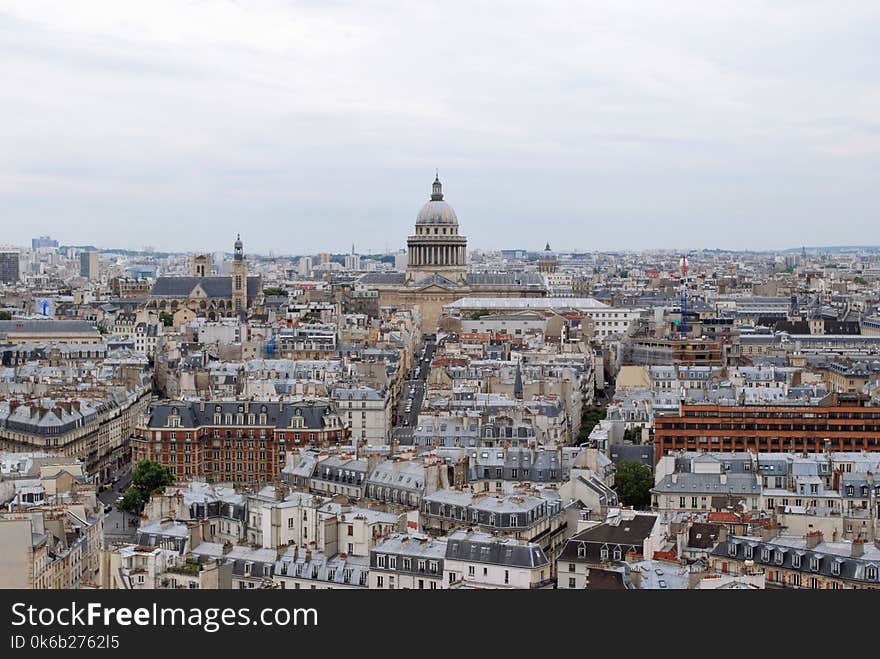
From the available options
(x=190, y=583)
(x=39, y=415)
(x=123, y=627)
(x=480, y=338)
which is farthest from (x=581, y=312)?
(x=123, y=627)

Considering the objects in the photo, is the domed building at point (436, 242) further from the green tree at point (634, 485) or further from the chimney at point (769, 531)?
the chimney at point (769, 531)

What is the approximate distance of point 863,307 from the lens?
172 m

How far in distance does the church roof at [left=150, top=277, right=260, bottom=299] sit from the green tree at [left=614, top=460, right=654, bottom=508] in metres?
121

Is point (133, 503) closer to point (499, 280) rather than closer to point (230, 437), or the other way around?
point (230, 437)

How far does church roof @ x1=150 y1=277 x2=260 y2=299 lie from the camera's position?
7170 inches

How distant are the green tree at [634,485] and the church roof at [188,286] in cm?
12106

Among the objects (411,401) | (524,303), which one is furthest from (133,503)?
(524,303)

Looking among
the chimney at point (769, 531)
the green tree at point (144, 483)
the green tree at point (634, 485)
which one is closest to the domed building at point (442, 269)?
the green tree at point (144, 483)

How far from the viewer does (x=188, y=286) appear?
183500 mm

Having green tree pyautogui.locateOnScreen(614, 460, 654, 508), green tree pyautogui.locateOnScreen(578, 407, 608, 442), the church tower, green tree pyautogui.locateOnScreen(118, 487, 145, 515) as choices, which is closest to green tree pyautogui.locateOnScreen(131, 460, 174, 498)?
green tree pyautogui.locateOnScreen(118, 487, 145, 515)

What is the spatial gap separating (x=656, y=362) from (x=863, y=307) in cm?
6649

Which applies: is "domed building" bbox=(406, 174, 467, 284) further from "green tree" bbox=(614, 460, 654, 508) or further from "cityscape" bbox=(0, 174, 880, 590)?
"green tree" bbox=(614, 460, 654, 508)

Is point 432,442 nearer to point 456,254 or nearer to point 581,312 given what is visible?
point 581,312

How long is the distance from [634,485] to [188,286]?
411ft
